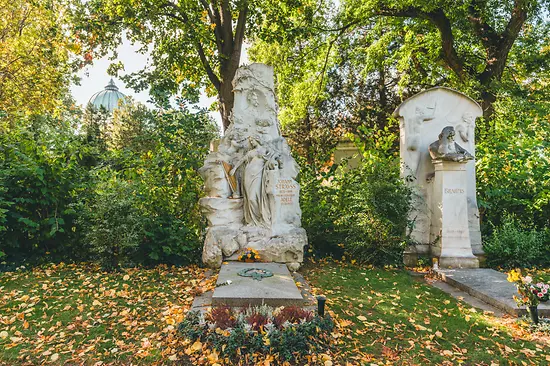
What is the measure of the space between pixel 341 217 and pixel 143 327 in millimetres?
4702

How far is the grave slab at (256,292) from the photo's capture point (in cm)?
379

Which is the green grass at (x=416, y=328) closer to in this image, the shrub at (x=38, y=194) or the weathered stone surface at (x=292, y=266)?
the weathered stone surface at (x=292, y=266)

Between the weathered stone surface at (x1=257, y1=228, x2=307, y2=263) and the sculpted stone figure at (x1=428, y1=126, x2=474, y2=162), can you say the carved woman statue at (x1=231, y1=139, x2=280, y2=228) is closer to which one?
the weathered stone surface at (x1=257, y1=228, x2=307, y2=263)

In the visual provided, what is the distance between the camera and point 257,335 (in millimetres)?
3428

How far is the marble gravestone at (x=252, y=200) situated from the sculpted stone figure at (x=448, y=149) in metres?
2.76

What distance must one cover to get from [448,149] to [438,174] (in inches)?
19.7

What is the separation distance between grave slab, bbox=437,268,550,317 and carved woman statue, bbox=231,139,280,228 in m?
3.14

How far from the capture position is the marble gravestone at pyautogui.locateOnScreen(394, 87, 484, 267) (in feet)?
23.1

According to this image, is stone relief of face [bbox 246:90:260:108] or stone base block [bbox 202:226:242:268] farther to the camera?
stone relief of face [bbox 246:90:260:108]

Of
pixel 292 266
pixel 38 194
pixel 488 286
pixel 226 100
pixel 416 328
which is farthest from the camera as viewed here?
pixel 226 100

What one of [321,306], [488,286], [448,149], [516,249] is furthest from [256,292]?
[516,249]

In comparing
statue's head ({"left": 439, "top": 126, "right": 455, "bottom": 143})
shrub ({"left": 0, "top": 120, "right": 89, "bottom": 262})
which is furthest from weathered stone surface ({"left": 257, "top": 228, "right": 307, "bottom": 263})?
shrub ({"left": 0, "top": 120, "right": 89, "bottom": 262})

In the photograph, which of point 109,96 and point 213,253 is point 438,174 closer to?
point 213,253

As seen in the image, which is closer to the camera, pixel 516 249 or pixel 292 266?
pixel 292 266
